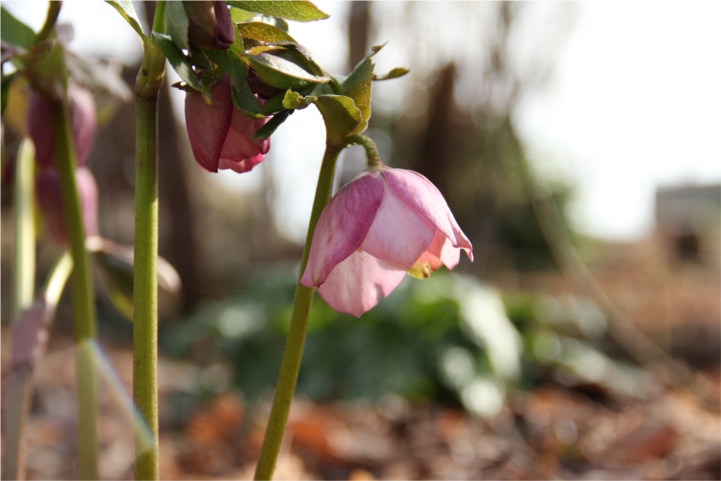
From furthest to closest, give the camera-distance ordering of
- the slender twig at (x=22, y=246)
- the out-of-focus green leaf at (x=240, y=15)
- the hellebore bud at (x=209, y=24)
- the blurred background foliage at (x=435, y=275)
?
the blurred background foliage at (x=435, y=275)
the slender twig at (x=22, y=246)
the out-of-focus green leaf at (x=240, y=15)
the hellebore bud at (x=209, y=24)

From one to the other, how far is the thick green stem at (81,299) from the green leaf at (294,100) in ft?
0.78

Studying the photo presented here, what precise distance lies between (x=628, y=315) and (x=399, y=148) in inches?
93.5

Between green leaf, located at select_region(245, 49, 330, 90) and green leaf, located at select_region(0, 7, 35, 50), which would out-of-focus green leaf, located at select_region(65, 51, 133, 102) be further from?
green leaf, located at select_region(245, 49, 330, 90)

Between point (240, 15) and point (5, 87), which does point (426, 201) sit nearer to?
point (240, 15)

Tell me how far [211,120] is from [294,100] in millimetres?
58

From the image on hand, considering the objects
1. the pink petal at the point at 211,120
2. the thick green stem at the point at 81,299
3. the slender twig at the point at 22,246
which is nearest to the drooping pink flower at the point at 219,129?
the pink petal at the point at 211,120

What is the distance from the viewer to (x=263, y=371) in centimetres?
188

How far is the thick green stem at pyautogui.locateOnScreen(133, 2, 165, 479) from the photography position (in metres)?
0.37

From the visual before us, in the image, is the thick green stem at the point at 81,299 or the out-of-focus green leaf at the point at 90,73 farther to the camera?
the out-of-focus green leaf at the point at 90,73

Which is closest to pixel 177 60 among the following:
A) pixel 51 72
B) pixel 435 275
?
pixel 51 72

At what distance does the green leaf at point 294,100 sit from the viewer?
339mm

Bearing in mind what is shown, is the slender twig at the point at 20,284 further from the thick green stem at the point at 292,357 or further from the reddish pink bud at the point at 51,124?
the thick green stem at the point at 292,357

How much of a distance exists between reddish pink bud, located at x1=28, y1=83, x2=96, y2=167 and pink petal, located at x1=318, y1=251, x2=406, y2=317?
281 millimetres

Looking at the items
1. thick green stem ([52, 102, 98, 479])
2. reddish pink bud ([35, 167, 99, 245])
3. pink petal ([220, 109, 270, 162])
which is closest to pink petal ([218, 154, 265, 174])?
pink petal ([220, 109, 270, 162])
